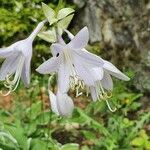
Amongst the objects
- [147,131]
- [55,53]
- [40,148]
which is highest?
[55,53]

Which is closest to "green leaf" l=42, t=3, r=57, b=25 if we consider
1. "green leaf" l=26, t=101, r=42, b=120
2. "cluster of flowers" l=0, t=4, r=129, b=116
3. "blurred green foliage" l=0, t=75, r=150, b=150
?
"cluster of flowers" l=0, t=4, r=129, b=116

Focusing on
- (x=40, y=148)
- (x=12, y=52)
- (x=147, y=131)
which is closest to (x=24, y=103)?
(x=147, y=131)

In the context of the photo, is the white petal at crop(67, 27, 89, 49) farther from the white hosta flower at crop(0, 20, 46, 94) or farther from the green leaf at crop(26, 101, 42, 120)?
the green leaf at crop(26, 101, 42, 120)

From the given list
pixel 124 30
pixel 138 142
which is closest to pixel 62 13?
pixel 138 142

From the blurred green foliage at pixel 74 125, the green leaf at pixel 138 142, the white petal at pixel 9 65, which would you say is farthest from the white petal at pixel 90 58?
the green leaf at pixel 138 142

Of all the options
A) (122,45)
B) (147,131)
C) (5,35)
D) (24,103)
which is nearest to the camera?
(147,131)

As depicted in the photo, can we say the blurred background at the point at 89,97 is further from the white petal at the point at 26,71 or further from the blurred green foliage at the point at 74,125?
the white petal at the point at 26,71

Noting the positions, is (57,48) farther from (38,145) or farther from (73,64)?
(38,145)

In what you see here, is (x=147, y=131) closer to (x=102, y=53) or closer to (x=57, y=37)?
(x=102, y=53)
